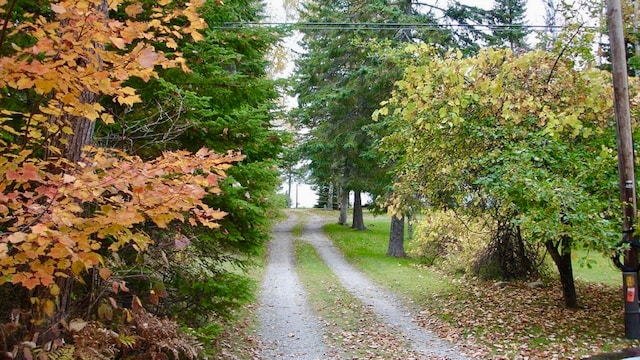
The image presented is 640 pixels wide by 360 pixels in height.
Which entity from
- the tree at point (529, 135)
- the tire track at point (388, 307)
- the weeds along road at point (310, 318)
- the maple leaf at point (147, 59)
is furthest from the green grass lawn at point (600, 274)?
the maple leaf at point (147, 59)

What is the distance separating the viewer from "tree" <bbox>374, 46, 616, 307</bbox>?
6.82m

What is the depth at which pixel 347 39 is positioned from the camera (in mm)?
19078

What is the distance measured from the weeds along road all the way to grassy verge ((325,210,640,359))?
458 millimetres

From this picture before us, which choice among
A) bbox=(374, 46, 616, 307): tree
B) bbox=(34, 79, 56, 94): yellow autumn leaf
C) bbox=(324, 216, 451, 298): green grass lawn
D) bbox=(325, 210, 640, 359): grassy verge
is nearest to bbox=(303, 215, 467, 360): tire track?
bbox=(325, 210, 640, 359): grassy verge

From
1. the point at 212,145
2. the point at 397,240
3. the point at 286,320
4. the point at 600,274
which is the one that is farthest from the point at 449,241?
the point at 212,145

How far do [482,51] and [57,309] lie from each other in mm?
6931

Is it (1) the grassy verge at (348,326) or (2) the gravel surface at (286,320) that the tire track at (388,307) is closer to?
(1) the grassy verge at (348,326)

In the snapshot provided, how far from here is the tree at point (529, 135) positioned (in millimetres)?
6824

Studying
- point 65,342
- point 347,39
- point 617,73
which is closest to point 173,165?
point 65,342

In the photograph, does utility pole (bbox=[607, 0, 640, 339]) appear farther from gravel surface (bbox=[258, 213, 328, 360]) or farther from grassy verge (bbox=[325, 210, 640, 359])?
gravel surface (bbox=[258, 213, 328, 360])

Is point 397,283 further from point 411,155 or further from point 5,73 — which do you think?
point 5,73

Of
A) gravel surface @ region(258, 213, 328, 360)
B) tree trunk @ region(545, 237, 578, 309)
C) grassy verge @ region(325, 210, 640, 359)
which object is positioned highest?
tree trunk @ region(545, 237, 578, 309)

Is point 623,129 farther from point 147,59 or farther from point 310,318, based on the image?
point 147,59

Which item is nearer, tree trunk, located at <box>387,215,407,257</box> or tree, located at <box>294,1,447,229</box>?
tree, located at <box>294,1,447,229</box>
